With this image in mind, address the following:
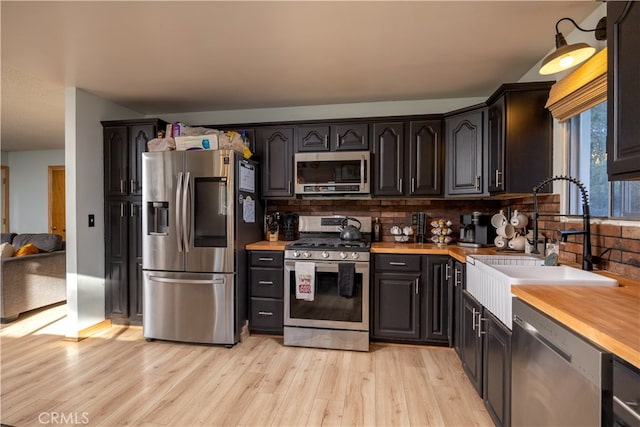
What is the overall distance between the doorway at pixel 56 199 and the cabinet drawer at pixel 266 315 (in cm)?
526

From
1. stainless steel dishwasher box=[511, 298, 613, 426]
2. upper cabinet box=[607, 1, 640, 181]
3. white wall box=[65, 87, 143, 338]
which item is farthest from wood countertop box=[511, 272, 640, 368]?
white wall box=[65, 87, 143, 338]

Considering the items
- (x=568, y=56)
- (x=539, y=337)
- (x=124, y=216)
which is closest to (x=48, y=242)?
(x=124, y=216)

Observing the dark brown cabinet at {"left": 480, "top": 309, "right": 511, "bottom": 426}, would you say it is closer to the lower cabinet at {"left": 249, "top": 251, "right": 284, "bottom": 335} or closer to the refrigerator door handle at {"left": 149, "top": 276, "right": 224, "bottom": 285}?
the lower cabinet at {"left": 249, "top": 251, "right": 284, "bottom": 335}

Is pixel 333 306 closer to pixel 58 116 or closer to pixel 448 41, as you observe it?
pixel 448 41

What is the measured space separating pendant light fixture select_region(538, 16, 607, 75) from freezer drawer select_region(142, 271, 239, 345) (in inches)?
106

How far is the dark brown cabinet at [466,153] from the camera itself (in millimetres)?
2801

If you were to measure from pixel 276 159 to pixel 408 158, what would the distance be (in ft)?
4.36

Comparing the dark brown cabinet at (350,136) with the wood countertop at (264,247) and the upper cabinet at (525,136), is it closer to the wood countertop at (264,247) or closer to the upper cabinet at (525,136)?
the wood countertop at (264,247)

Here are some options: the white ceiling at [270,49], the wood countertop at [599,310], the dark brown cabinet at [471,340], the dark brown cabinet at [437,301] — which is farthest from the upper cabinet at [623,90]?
the dark brown cabinet at [437,301]

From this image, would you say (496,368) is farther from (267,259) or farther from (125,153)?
(125,153)

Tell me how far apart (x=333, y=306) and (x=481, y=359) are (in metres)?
1.26

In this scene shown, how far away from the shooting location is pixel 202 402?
211cm

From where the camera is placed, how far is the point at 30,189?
20.5 ft

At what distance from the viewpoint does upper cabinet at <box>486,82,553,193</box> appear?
2.35 m
